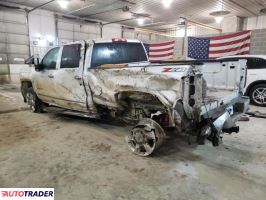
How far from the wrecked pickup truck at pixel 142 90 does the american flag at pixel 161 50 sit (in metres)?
7.25

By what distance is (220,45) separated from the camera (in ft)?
30.3

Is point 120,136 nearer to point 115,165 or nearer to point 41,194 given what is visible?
point 115,165

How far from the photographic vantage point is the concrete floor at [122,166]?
89.2 inches

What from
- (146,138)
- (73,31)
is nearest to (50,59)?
(146,138)

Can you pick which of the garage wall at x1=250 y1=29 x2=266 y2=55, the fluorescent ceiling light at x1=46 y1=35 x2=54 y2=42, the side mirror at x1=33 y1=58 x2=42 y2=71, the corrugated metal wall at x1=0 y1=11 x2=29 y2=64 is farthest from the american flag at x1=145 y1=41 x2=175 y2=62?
the corrugated metal wall at x1=0 y1=11 x2=29 y2=64

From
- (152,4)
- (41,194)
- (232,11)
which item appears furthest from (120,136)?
(232,11)

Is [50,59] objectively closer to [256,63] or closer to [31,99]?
[31,99]

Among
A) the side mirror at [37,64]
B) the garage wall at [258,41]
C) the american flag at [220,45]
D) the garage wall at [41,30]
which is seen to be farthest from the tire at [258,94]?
the garage wall at [41,30]

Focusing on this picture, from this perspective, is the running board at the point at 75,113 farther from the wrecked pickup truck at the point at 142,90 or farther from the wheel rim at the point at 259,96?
the wheel rim at the point at 259,96

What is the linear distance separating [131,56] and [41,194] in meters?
2.99

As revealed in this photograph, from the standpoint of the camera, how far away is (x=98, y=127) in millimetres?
4504

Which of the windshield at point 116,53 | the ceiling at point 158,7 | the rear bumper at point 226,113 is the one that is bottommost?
the rear bumper at point 226,113

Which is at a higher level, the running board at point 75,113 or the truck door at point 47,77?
the truck door at point 47,77

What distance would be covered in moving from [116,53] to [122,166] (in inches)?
88.1
